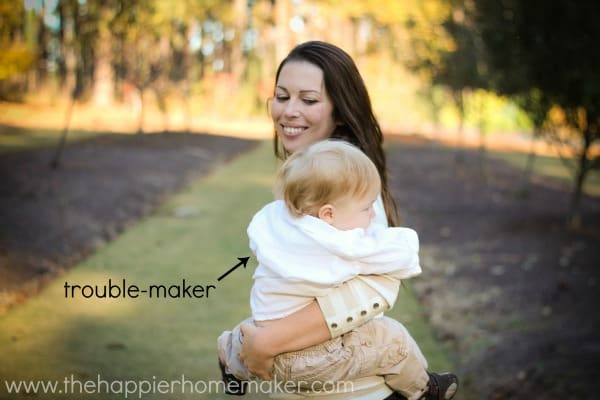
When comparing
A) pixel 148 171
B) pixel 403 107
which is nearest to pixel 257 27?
pixel 403 107

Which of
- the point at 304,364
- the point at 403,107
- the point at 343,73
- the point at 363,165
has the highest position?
the point at 343,73

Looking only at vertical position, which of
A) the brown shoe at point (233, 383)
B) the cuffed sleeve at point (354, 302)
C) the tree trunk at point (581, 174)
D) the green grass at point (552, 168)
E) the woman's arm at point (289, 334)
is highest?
the cuffed sleeve at point (354, 302)

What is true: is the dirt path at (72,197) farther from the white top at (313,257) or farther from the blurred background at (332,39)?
the white top at (313,257)

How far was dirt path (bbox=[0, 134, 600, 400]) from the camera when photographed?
438 cm

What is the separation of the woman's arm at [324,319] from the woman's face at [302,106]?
61cm

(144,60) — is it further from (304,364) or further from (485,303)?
(304,364)

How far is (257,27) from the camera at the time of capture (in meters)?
38.0

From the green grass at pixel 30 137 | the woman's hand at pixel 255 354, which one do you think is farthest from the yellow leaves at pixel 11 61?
the woman's hand at pixel 255 354

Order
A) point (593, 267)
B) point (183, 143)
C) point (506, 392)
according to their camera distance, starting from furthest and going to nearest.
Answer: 1. point (183, 143)
2. point (593, 267)
3. point (506, 392)

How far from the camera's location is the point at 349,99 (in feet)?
7.57

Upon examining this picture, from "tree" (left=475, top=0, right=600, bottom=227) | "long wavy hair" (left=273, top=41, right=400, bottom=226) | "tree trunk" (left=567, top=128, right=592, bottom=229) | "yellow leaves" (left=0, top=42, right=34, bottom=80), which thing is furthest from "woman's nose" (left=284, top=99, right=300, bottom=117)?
"yellow leaves" (left=0, top=42, right=34, bottom=80)

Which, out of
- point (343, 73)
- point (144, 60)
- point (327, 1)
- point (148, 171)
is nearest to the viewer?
point (343, 73)

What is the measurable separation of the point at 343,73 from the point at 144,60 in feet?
58.9

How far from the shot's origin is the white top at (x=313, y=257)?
6.16 ft
